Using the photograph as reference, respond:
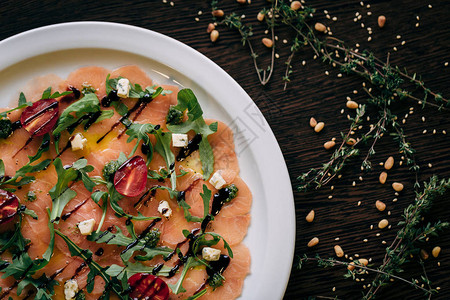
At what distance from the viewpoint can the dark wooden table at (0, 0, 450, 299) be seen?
2.42m

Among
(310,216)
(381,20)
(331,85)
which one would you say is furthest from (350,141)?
(381,20)

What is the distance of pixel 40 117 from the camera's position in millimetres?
2227

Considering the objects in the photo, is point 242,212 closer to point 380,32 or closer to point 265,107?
point 265,107

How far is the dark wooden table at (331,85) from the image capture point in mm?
2424

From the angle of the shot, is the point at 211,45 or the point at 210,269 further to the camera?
the point at 211,45

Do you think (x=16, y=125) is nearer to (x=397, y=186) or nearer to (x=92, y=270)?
(x=92, y=270)

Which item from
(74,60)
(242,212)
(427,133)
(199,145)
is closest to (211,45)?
(199,145)

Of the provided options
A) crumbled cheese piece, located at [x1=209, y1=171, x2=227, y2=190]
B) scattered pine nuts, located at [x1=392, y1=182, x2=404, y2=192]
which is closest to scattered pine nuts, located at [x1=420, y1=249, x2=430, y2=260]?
scattered pine nuts, located at [x1=392, y1=182, x2=404, y2=192]

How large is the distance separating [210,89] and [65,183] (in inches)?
45.9

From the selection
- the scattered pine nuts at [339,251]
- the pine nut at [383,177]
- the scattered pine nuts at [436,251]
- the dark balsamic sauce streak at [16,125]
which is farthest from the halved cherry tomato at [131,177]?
the scattered pine nuts at [436,251]

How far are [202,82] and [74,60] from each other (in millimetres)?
954

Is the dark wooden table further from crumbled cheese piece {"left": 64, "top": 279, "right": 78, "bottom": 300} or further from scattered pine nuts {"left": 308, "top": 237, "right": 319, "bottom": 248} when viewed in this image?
crumbled cheese piece {"left": 64, "top": 279, "right": 78, "bottom": 300}

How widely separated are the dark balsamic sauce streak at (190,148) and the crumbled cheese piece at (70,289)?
1.07 metres

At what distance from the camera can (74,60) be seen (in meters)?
2.39
